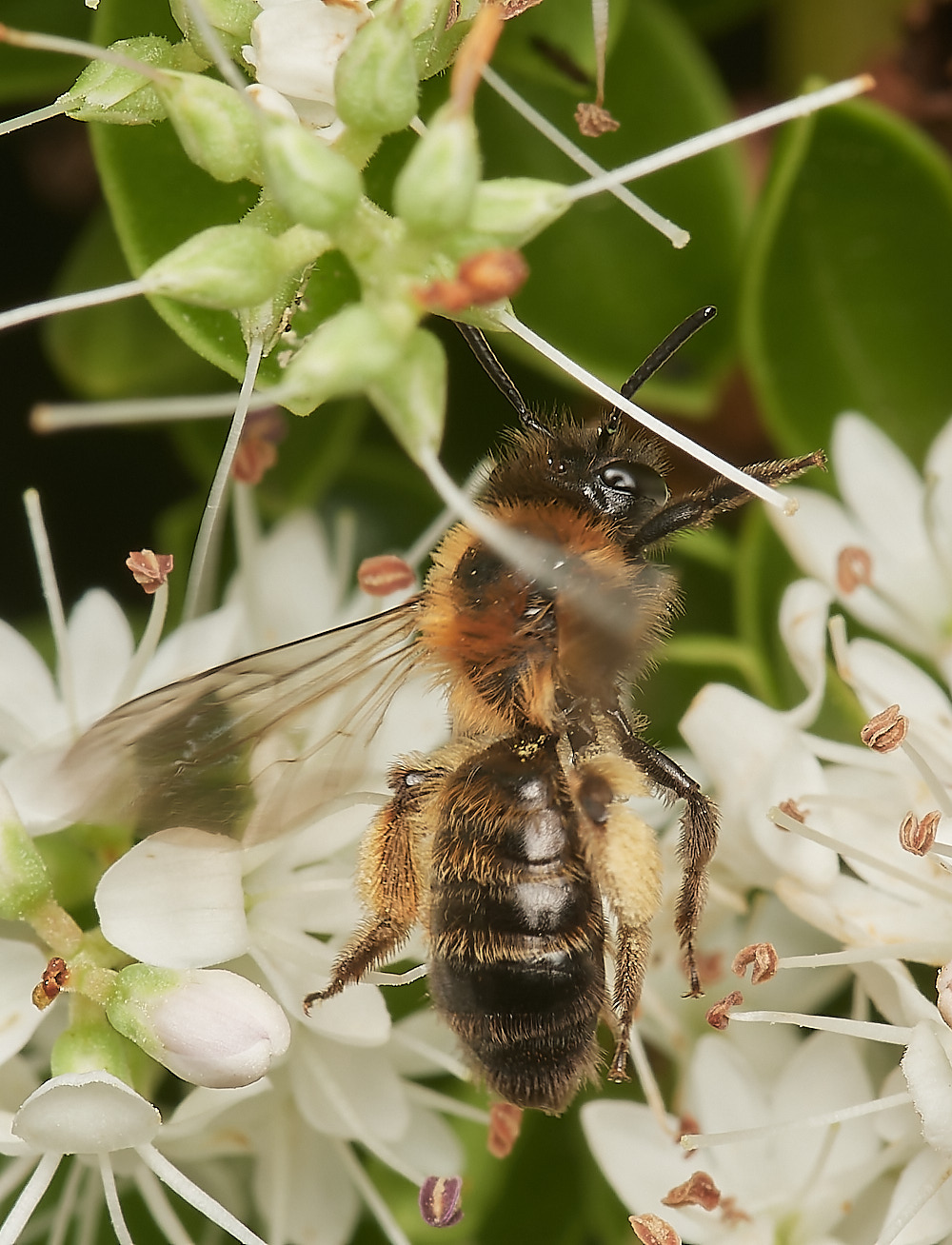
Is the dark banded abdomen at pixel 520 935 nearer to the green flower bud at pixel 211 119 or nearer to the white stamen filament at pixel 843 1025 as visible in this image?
the white stamen filament at pixel 843 1025

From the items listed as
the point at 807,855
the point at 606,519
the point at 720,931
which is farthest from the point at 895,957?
the point at 606,519

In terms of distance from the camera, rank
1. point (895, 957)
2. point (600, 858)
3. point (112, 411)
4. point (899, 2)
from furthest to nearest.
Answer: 1. point (899, 2)
2. point (895, 957)
3. point (600, 858)
4. point (112, 411)

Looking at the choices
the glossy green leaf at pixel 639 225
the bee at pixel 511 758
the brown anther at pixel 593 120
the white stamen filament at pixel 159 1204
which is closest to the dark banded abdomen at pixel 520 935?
the bee at pixel 511 758

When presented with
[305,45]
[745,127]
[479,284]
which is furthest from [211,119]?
[745,127]

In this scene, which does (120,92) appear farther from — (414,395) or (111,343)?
(111,343)

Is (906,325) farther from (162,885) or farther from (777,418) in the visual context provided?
(162,885)

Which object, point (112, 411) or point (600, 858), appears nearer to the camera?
point (112, 411)
